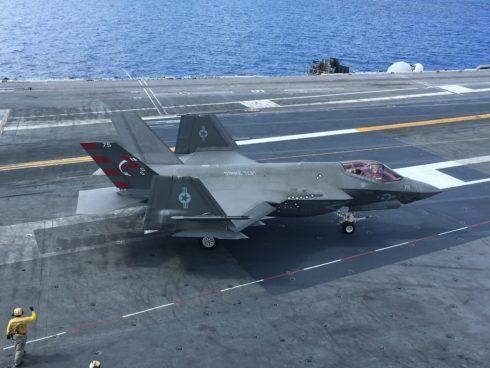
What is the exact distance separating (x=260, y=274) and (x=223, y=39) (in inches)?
4597

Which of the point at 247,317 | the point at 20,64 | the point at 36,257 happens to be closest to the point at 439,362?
the point at 247,317

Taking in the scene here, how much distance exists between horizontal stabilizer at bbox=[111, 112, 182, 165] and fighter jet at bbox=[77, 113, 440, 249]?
5 centimetres

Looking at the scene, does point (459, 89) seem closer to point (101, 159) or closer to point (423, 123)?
point (423, 123)

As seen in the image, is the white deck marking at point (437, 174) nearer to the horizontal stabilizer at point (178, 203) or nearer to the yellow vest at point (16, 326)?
the horizontal stabilizer at point (178, 203)

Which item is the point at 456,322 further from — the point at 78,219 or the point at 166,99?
the point at 166,99

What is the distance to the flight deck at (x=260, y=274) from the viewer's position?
59.6ft

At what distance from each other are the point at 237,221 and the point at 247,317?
469 cm

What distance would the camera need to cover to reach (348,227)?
26250mm

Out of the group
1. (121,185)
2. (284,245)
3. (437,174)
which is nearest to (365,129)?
(437,174)

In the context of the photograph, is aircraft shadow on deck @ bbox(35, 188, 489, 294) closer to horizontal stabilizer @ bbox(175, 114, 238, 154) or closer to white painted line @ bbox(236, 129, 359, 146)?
horizontal stabilizer @ bbox(175, 114, 238, 154)

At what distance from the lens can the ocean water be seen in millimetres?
102375

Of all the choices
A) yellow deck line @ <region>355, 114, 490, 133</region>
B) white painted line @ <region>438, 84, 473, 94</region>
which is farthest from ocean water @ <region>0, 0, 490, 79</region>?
yellow deck line @ <region>355, 114, 490, 133</region>

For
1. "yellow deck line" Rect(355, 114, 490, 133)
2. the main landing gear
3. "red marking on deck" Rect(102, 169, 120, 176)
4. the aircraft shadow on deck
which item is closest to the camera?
the aircraft shadow on deck

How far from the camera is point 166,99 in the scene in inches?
2009
